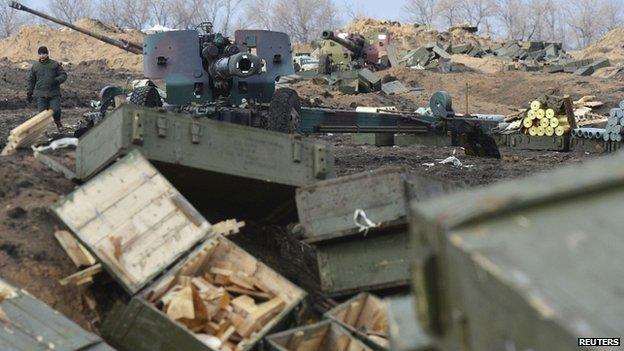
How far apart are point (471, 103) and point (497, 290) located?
27152mm

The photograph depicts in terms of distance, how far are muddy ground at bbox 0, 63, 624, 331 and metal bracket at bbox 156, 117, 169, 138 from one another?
34.1 inches

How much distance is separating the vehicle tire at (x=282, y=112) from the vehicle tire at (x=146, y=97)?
1276mm

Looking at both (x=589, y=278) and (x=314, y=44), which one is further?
(x=314, y=44)

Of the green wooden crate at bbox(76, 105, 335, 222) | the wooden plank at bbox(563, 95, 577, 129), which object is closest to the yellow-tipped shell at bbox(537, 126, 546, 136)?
the wooden plank at bbox(563, 95, 577, 129)

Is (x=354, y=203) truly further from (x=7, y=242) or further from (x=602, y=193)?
(x=602, y=193)

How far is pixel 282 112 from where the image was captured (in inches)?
434

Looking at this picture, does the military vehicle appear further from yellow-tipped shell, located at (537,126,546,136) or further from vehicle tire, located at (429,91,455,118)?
vehicle tire, located at (429,91,455,118)

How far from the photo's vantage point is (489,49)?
43906mm

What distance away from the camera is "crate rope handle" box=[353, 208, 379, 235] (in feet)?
19.6

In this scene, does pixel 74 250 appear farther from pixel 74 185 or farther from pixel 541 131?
pixel 541 131

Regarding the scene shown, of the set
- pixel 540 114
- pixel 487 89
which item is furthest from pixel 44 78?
pixel 487 89

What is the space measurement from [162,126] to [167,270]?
1.27m

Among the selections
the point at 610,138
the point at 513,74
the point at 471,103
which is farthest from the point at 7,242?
the point at 513,74

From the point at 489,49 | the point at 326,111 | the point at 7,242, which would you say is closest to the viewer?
the point at 7,242
